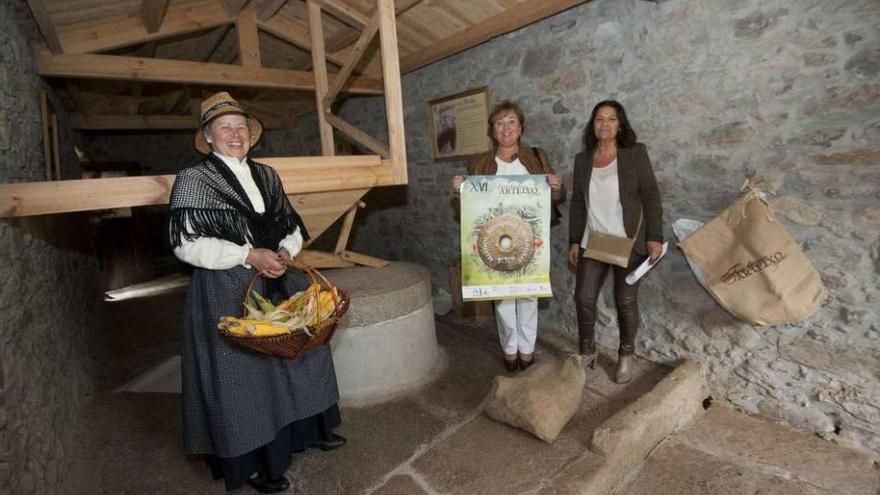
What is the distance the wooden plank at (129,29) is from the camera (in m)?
3.94

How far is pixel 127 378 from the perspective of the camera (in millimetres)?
3691

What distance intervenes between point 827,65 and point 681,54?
774 mm

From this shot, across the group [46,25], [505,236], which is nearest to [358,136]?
[505,236]

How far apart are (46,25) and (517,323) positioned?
454 cm

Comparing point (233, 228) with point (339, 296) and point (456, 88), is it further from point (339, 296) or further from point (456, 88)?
point (456, 88)

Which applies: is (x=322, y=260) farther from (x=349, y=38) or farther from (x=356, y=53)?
(x=349, y=38)

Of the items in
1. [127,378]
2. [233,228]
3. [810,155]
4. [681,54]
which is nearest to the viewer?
[233,228]

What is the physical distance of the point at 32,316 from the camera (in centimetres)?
248

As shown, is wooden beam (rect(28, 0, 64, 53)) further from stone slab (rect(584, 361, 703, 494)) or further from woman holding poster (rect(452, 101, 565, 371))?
stone slab (rect(584, 361, 703, 494))

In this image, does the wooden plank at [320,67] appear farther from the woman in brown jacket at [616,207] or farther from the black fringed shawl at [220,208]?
the woman in brown jacket at [616,207]

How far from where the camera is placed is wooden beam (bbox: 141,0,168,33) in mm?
3747

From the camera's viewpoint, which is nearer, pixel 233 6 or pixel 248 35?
pixel 233 6

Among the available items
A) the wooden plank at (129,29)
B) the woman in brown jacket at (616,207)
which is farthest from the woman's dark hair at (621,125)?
the wooden plank at (129,29)

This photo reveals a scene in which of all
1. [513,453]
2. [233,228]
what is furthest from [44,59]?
[513,453]
